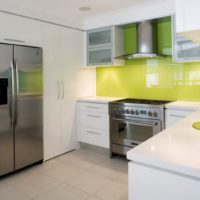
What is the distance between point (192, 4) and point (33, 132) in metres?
2.53

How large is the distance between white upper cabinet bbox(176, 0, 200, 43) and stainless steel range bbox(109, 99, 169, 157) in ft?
5.58

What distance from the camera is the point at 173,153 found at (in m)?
1.07

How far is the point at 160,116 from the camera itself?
2.91m

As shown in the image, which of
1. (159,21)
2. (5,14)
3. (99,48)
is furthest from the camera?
(99,48)

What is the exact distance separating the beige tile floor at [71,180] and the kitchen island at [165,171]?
1.37m

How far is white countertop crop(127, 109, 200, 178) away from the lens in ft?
3.06

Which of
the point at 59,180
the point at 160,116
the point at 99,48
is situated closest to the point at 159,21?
the point at 99,48

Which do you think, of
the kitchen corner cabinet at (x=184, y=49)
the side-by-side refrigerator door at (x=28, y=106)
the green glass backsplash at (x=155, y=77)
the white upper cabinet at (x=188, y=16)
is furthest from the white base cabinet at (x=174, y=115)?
the side-by-side refrigerator door at (x=28, y=106)

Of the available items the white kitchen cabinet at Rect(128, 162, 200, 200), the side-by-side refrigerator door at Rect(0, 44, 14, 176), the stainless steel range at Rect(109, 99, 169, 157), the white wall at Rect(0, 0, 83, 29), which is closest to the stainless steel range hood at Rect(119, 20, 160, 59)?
the stainless steel range at Rect(109, 99, 169, 157)

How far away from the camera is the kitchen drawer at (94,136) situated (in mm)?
3502

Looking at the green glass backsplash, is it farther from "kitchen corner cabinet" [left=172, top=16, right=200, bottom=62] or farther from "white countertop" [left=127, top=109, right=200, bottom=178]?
"white countertop" [left=127, top=109, right=200, bottom=178]

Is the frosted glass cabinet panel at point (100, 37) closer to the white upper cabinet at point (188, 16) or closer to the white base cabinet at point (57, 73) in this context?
the white base cabinet at point (57, 73)

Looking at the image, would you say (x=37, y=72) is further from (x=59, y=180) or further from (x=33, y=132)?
(x=59, y=180)

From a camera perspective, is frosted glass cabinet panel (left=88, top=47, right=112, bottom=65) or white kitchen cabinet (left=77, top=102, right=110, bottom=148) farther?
frosted glass cabinet panel (left=88, top=47, right=112, bottom=65)
